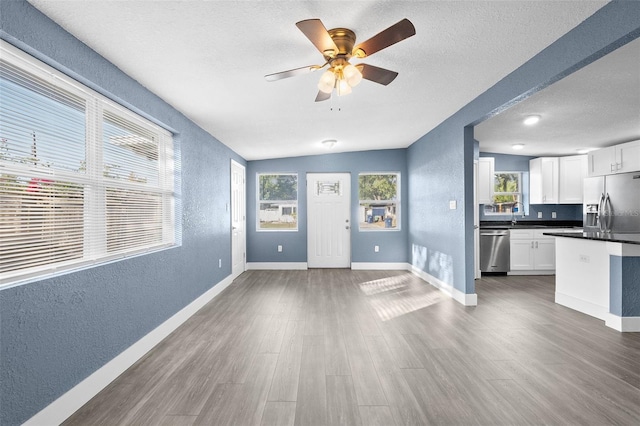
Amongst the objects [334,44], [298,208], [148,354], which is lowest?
[148,354]

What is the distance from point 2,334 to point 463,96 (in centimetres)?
421

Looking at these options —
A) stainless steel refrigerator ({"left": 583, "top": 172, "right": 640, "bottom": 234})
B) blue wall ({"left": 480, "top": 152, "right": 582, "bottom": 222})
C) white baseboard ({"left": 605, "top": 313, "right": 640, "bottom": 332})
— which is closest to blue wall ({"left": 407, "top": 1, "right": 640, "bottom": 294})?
white baseboard ({"left": 605, "top": 313, "right": 640, "bottom": 332})

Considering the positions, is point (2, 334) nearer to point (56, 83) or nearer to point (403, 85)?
point (56, 83)

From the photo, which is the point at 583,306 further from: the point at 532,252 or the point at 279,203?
the point at 279,203

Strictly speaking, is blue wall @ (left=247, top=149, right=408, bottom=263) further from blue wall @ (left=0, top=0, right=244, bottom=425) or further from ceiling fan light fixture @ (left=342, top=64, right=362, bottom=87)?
ceiling fan light fixture @ (left=342, top=64, right=362, bottom=87)

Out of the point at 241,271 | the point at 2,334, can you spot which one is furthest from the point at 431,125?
the point at 2,334

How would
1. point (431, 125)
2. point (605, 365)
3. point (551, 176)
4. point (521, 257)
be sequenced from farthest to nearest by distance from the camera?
point (551, 176), point (521, 257), point (431, 125), point (605, 365)

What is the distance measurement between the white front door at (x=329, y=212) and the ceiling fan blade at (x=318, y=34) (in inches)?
177

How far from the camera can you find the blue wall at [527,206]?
663 centimetres

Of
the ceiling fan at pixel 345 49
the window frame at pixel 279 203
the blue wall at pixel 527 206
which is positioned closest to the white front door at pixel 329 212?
the window frame at pixel 279 203

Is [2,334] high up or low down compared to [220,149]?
down

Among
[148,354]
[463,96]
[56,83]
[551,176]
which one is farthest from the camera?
[551,176]

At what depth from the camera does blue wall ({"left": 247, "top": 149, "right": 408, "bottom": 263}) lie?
6543 mm

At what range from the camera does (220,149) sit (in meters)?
4.95
